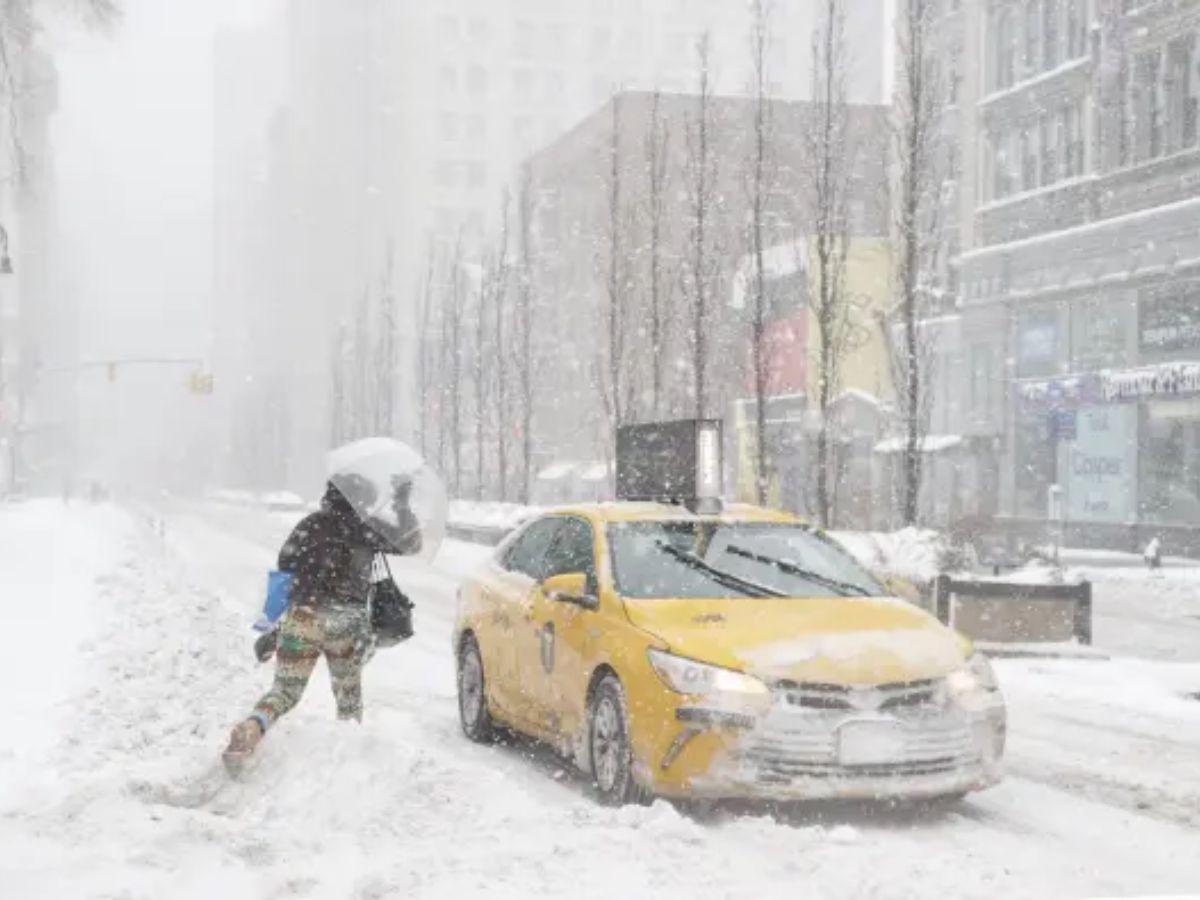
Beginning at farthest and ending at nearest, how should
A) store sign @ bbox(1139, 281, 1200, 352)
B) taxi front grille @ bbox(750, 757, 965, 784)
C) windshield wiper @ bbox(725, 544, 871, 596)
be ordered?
store sign @ bbox(1139, 281, 1200, 352)
windshield wiper @ bbox(725, 544, 871, 596)
taxi front grille @ bbox(750, 757, 965, 784)

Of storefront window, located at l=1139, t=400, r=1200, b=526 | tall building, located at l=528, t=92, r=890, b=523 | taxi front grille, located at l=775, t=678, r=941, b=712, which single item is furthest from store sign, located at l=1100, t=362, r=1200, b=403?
taxi front grille, located at l=775, t=678, r=941, b=712

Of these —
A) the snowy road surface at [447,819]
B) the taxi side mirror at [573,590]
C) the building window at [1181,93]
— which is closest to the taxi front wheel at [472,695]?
the snowy road surface at [447,819]

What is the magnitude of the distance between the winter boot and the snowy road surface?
86 mm

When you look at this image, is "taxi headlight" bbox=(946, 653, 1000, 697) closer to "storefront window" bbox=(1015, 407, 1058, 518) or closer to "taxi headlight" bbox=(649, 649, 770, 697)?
"taxi headlight" bbox=(649, 649, 770, 697)

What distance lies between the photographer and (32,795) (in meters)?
6.72

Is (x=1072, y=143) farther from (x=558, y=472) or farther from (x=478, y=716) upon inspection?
(x=558, y=472)

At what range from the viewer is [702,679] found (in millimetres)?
7133

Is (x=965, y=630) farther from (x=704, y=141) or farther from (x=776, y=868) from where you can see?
(x=704, y=141)

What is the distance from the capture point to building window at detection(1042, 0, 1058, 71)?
1564 inches

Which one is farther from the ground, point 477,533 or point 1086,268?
point 1086,268

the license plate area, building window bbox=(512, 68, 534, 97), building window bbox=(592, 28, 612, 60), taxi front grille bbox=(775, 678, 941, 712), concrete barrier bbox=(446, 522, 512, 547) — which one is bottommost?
concrete barrier bbox=(446, 522, 512, 547)

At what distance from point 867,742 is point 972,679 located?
73 centimetres

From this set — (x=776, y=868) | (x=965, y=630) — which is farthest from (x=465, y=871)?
(x=965, y=630)

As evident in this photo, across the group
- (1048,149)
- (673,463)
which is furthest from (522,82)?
(673,463)
